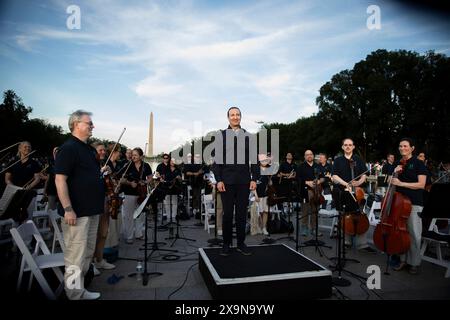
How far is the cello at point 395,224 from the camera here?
14.1ft

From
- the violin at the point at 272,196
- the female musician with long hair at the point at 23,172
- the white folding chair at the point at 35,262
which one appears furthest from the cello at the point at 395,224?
the female musician with long hair at the point at 23,172

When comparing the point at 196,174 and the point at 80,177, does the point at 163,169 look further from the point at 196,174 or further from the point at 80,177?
the point at 80,177

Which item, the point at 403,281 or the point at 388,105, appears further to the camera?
the point at 388,105

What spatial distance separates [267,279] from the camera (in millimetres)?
3412

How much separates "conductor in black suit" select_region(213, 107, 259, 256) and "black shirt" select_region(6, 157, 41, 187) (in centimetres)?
369

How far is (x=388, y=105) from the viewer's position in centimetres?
3053

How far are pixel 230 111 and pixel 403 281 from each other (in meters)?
3.40

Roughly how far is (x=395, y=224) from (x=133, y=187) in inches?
183

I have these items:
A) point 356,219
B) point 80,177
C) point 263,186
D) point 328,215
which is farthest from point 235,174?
point 328,215

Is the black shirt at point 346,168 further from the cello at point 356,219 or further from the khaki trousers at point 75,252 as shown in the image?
the khaki trousers at point 75,252

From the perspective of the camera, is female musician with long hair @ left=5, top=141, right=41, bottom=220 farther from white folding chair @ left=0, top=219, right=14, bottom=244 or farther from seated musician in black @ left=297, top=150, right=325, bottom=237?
seated musician in black @ left=297, top=150, right=325, bottom=237
